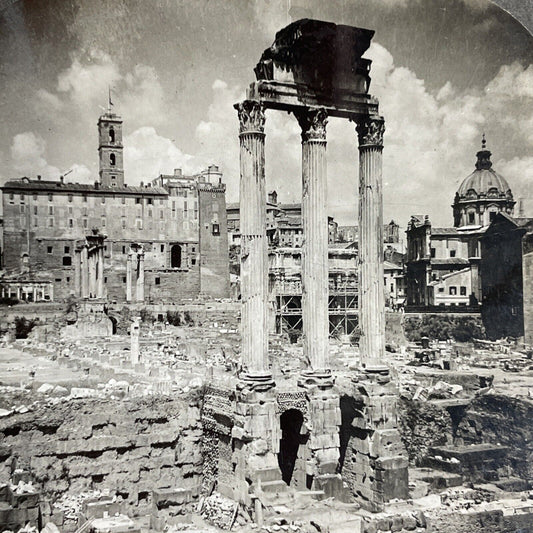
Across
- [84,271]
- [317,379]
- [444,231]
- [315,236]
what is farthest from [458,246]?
[84,271]

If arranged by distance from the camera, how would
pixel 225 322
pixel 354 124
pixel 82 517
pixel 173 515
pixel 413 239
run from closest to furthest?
pixel 82 517, pixel 173 515, pixel 354 124, pixel 225 322, pixel 413 239

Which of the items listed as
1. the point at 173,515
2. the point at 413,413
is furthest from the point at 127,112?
the point at 413,413

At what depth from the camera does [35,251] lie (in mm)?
9172

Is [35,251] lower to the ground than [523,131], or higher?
lower

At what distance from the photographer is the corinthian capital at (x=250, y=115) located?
27.2ft

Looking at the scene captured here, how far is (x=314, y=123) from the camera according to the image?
875 centimetres

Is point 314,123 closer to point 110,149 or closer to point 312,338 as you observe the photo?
point 110,149

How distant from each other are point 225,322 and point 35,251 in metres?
3.73

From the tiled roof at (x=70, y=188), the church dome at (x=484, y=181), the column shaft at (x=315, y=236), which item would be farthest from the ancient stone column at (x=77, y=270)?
the church dome at (x=484, y=181)

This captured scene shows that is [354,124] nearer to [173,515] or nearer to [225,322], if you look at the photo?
[225,322]

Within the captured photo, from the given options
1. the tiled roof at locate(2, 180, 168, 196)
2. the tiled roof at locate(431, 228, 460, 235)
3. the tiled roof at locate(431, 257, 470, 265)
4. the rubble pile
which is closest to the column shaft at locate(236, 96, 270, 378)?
the rubble pile

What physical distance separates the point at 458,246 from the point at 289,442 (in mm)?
5388

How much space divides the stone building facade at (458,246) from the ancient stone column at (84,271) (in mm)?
5495

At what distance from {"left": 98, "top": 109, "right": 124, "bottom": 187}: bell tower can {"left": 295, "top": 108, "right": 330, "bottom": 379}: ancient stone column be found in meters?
2.54
